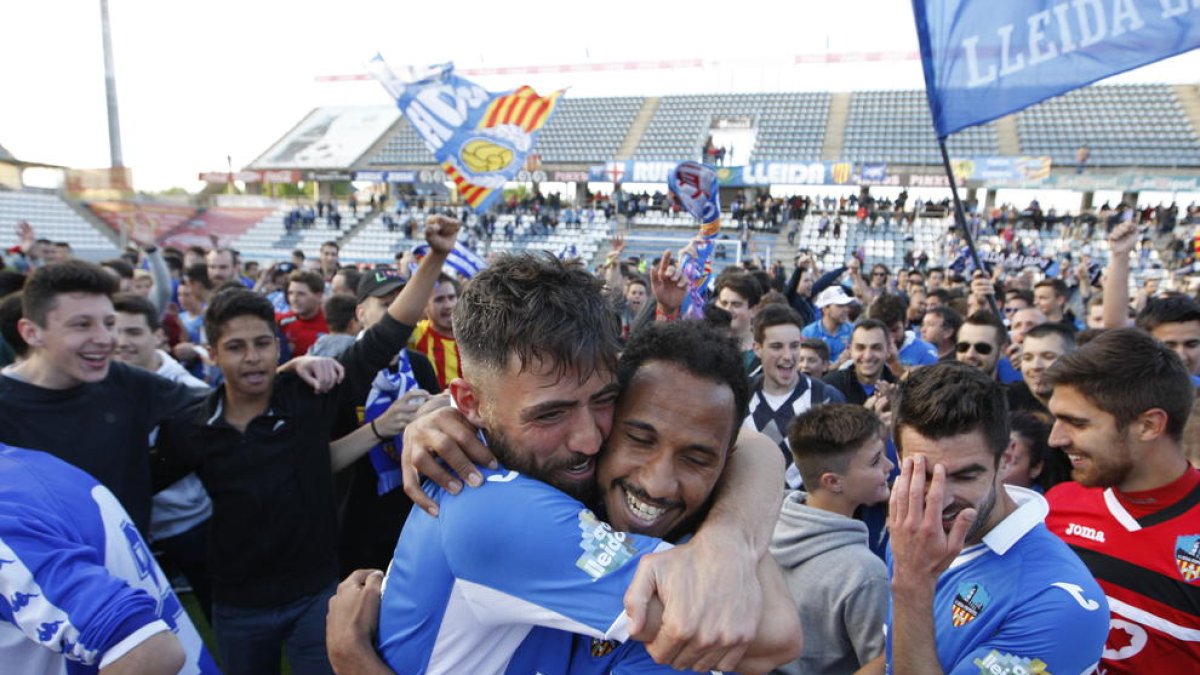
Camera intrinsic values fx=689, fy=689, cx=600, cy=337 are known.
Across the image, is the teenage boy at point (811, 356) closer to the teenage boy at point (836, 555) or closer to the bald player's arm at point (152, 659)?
the teenage boy at point (836, 555)

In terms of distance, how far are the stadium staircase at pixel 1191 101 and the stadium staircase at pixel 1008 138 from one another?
6996 mm

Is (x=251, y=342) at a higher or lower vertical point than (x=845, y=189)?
lower

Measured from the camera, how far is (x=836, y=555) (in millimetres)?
2084

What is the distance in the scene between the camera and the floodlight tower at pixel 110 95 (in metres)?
13.8

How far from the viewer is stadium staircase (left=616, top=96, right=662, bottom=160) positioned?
39406 mm

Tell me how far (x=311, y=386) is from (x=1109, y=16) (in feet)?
11.7

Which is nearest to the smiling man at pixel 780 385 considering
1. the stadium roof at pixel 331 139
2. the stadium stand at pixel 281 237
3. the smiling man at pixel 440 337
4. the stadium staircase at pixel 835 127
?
the smiling man at pixel 440 337

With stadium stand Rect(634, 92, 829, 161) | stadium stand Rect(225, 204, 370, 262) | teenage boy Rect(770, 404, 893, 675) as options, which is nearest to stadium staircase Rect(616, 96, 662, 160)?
stadium stand Rect(634, 92, 829, 161)

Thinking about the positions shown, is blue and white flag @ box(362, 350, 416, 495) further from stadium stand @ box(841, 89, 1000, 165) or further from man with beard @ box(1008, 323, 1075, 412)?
stadium stand @ box(841, 89, 1000, 165)

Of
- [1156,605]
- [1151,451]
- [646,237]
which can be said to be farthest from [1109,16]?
[646,237]

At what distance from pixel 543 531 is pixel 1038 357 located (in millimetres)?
3817

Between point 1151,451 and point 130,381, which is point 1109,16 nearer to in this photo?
point 1151,451

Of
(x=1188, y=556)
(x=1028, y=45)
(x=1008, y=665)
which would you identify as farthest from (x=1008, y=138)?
(x=1008, y=665)

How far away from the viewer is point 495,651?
1362 mm
